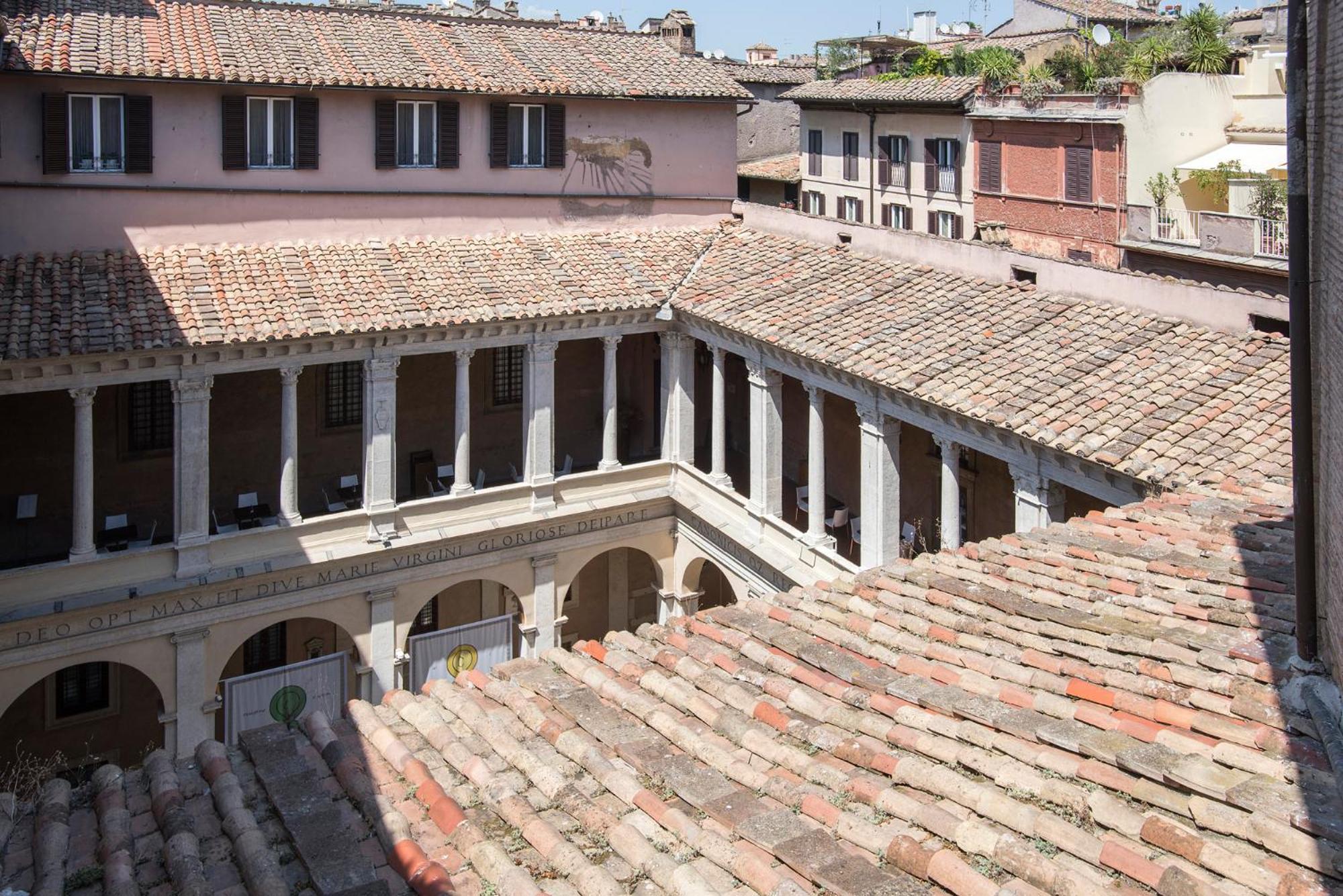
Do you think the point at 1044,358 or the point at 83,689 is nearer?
the point at 1044,358

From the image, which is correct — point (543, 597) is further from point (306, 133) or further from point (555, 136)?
point (306, 133)

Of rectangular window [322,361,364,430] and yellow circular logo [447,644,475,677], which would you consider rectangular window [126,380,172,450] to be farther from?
yellow circular logo [447,644,475,677]

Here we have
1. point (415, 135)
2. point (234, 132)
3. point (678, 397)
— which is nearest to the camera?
point (234, 132)

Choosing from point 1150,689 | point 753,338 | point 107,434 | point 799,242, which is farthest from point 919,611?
point 107,434

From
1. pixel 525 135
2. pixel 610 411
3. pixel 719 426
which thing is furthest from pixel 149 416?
pixel 719 426

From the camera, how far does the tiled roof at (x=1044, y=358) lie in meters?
13.3

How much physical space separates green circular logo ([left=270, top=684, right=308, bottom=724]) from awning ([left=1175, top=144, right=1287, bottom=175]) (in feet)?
89.1

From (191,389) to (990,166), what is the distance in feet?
92.9

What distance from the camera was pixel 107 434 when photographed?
2170 cm

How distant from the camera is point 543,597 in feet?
76.5

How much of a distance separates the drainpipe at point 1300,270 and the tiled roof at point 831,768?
2.90ft

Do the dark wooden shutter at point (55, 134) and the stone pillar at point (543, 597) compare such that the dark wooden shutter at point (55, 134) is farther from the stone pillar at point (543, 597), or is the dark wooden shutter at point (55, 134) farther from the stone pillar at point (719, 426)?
the stone pillar at point (719, 426)

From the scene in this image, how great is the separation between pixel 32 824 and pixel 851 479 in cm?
1772

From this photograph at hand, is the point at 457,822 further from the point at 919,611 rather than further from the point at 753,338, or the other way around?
the point at 753,338
